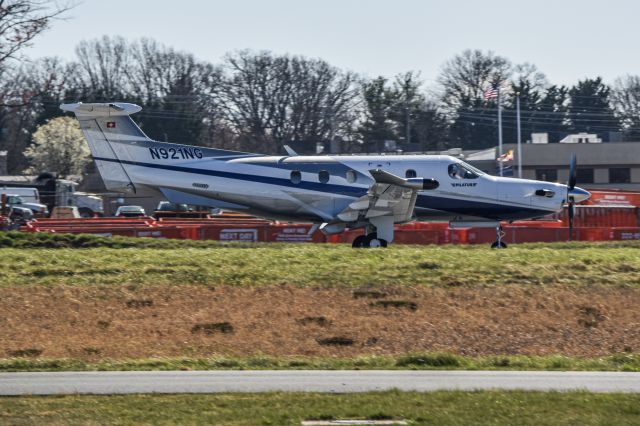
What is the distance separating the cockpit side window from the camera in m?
29.6

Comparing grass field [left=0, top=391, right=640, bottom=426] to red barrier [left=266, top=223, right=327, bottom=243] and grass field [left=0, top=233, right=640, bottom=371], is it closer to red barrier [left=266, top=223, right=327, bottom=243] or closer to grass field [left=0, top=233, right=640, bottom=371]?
grass field [left=0, top=233, right=640, bottom=371]

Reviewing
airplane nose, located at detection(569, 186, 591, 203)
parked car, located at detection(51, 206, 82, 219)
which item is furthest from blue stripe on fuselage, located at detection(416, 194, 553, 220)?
parked car, located at detection(51, 206, 82, 219)

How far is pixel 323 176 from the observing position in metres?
29.3

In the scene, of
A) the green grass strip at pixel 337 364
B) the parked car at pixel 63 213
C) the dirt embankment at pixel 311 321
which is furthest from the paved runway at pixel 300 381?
the parked car at pixel 63 213

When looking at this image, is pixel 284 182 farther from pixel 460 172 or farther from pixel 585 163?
pixel 585 163

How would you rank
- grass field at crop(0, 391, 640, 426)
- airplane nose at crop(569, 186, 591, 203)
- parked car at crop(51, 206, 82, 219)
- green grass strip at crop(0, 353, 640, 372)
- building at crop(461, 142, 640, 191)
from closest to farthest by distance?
1. grass field at crop(0, 391, 640, 426)
2. green grass strip at crop(0, 353, 640, 372)
3. airplane nose at crop(569, 186, 591, 203)
4. parked car at crop(51, 206, 82, 219)
5. building at crop(461, 142, 640, 191)

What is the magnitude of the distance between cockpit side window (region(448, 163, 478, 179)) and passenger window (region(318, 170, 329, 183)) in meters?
3.48

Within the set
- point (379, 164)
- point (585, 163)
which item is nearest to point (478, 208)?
point (379, 164)

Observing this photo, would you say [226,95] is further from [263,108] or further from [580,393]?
[580,393]

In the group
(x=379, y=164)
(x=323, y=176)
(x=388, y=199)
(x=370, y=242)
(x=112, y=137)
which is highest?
(x=112, y=137)

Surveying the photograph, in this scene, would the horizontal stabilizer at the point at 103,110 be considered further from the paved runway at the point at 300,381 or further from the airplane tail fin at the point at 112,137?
the paved runway at the point at 300,381

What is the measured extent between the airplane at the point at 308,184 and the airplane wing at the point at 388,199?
0.04 metres

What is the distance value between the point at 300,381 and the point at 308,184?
16.3 m

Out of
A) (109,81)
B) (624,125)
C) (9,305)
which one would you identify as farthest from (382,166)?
(624,125)
